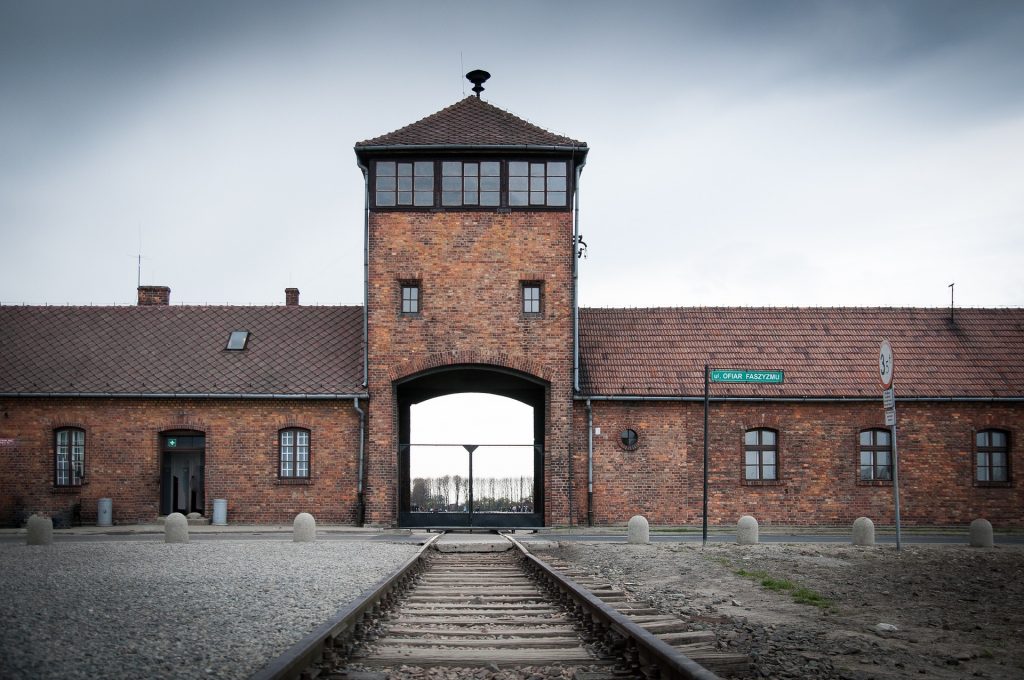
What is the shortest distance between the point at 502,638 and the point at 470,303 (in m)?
18.0

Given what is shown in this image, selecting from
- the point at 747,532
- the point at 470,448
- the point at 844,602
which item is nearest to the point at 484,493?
the point at 470,448

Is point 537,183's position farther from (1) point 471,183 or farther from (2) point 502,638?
(2) point 502,638

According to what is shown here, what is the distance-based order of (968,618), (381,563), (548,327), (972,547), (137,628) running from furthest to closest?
1. (548,327)
2. (972,547)
3. (381,563)
4. (968,618)
5. (137,628)

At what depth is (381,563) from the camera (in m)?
14.9

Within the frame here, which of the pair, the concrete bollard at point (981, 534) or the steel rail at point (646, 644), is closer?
the steel rail at point (646, 644)

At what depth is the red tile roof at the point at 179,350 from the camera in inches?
1038

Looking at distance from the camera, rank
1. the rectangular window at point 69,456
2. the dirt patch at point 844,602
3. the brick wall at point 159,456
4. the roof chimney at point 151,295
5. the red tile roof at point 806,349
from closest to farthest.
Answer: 1. the dirt patch at point 844,602
2. the brick wall at point 159,456
3. the rectangular window at point 69,456
4. the red tile roof at point 806,349
5. the roof chimney at point 151,295

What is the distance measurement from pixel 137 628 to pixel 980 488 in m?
24.1

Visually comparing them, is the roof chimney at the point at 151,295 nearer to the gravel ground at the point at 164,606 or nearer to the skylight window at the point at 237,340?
the skylight window at the point at 237,340

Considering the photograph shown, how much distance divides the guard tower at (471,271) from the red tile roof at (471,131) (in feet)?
0.18

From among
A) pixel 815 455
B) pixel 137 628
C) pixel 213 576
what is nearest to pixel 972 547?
pixel 815 455

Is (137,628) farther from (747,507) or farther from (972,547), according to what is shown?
(747,507)

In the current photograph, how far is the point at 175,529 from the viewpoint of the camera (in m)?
18.7

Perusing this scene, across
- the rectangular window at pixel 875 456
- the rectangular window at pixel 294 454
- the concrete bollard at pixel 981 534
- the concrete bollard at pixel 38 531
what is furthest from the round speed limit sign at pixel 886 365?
the rectangular window at pixel 294 454
